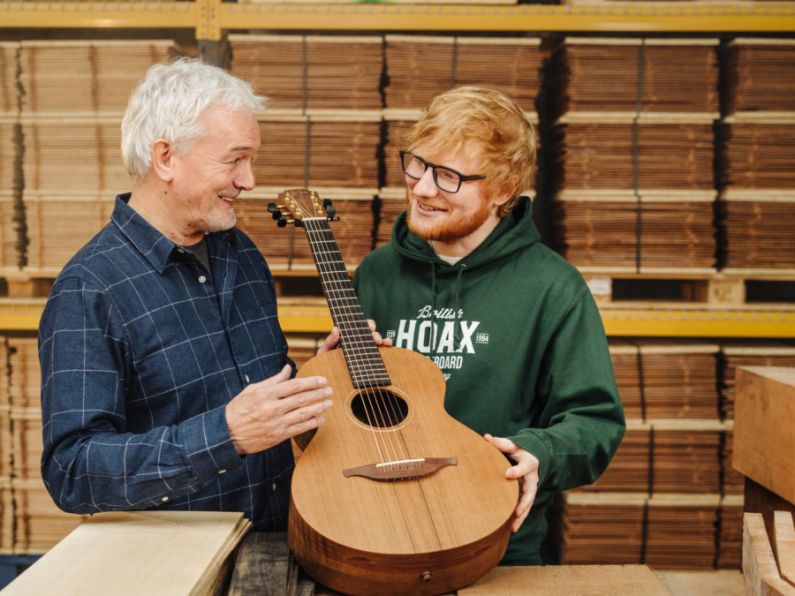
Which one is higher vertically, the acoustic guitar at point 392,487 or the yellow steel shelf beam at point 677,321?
the yellow steel shelf beam at point 677,321

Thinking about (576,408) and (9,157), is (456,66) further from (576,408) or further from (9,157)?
(9,157)

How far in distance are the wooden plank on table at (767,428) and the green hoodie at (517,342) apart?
37cm

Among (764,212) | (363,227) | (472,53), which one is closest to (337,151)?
(363,227)

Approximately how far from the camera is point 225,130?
64.6 inches

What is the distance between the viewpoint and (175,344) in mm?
1562

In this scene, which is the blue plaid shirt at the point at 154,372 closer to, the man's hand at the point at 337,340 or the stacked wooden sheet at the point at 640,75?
the man's hand at the point at 337,340

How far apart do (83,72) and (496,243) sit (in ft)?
6.67

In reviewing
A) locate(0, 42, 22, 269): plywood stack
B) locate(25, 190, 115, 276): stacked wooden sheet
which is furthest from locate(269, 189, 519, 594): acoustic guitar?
locate(0, 42, 22, 269): plywood stack

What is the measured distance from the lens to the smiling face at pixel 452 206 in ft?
5.86

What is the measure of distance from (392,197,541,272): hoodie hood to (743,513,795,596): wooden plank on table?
0.86 meters

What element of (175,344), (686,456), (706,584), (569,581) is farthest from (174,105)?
(686,456)

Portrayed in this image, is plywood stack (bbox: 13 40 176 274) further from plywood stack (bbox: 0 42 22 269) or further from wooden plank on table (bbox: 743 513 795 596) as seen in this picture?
wooden plank on table (bbox: 743 513 795 596)

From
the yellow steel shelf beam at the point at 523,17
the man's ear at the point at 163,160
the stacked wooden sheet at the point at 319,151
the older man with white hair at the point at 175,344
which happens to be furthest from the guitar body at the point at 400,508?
the yellow steel shelf beam at the point at 523,17

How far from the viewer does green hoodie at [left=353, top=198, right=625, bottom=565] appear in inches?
64.6
